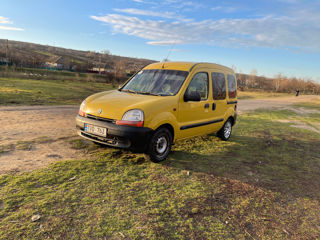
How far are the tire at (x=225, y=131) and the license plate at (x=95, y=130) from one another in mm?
3996

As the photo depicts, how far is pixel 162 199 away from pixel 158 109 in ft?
5.85

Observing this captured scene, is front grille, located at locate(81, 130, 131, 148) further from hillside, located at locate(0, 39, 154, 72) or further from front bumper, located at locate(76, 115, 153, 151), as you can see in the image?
hillside, located at locate(0, 39, 154, 72)

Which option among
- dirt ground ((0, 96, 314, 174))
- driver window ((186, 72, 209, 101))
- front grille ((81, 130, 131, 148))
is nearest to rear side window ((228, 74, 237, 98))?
driver window ((186, 72, 209, 101))

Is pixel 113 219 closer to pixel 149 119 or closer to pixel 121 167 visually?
pixel 121 167

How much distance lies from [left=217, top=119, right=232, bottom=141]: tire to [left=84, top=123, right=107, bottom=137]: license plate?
400 cm

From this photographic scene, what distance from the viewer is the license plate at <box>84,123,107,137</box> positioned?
14.5ft

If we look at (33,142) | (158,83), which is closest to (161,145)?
(158,83)

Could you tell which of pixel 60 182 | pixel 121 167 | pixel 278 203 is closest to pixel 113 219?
pixel 60 182

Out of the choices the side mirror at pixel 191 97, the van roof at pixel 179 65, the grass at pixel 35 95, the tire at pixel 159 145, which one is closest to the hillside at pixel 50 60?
the grass at pixel 35 95

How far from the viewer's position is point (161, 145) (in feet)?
16.0

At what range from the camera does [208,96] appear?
6.02 metres

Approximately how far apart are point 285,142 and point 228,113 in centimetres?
248

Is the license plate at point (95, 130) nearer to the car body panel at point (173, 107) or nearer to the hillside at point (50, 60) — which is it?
the car body panel at point (173, 107)

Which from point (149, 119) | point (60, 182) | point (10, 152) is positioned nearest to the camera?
point (60, 182)
